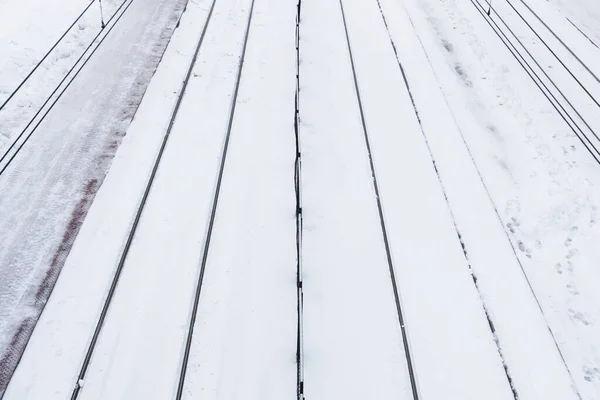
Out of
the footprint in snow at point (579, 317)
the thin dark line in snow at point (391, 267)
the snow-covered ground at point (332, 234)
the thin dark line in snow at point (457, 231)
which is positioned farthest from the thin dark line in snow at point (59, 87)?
the footprint in snow at point (579, 317)

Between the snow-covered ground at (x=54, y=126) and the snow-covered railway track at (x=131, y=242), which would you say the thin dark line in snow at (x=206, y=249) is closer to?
the snow-covered railway track at (x=131, y=242)

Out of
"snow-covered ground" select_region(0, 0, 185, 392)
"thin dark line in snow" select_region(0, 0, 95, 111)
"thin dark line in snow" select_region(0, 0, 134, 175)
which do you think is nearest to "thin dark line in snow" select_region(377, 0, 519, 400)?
"snow-covered ground" select_region(0, 0, 185, 392)

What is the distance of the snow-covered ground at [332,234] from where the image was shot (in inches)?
280

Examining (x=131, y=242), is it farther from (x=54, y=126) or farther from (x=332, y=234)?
(x=54, y=126)

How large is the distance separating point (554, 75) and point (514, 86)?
1.44 meters

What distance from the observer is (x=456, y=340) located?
299 inches

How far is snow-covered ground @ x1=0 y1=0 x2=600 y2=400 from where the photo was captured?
280 inches

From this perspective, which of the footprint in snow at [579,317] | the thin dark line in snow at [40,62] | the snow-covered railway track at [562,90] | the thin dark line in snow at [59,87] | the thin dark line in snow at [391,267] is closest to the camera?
the thin dark line in snow at [391,267]

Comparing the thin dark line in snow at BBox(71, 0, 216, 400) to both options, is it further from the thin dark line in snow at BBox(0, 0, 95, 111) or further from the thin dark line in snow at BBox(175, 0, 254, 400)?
the thin dark line in snow at BBox(0, 0, 95, 111)

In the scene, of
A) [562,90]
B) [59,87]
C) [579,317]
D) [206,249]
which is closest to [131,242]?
[206,249]

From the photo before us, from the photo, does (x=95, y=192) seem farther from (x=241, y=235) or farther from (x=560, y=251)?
(x=560, y=251)

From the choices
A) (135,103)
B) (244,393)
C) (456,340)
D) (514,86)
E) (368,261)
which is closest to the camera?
(244,393)

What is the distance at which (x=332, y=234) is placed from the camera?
9.23 metres

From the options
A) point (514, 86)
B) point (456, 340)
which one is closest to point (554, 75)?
point (514, 86)
